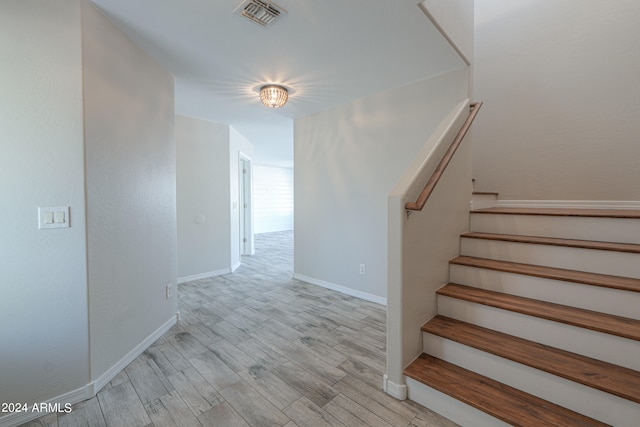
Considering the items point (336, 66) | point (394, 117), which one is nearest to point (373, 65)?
point (336, 66)

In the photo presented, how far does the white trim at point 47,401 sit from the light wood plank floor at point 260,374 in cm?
4

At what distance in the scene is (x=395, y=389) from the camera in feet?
5.10

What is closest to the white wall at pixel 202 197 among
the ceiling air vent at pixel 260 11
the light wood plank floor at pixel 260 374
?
the light wood plank floor at pixel 260 374

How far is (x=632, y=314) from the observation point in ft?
4.39

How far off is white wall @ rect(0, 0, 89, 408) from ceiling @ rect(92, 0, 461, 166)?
43 centimetres

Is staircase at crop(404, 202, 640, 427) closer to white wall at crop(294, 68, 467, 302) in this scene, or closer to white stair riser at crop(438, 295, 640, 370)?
white stair riser at crop(438, 295, 640, 370)

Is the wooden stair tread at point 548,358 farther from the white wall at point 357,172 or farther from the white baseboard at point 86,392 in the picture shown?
the white baseboard at point 86,392

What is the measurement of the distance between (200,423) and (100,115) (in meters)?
1.99

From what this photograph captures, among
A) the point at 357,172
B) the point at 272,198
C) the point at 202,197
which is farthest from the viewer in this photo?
the point at 272,198

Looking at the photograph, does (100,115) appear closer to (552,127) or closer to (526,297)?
(526,297)

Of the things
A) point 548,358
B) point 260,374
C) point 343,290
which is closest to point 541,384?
point 548,358

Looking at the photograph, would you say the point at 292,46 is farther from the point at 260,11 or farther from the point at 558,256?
the point at 558,256

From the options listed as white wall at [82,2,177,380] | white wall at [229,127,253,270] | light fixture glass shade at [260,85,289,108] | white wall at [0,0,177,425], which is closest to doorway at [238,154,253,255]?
white wall at [229,127,253,270]

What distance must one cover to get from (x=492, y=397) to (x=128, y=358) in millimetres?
2411
